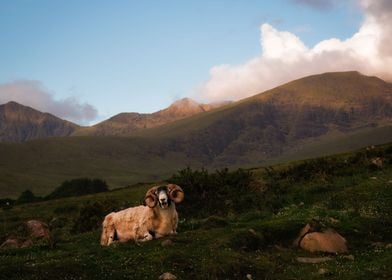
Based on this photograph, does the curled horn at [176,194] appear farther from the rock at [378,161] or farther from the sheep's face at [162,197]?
the rock at [378,161]

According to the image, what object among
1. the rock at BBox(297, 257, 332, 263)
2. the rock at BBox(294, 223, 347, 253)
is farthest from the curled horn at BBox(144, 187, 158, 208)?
the rock at BBox(297, 257, 332, 263)

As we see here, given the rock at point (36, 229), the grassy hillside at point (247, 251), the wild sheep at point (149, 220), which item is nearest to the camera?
the grassy hillside at point (247, 251)

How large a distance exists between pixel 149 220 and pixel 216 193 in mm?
19179

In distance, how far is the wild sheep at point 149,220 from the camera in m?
22.7

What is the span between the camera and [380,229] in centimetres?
2430

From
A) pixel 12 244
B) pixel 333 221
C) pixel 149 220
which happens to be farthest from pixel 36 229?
pixel 333 221

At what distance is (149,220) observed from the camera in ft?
74.7

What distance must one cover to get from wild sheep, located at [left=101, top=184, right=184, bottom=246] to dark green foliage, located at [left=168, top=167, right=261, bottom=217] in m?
12.9

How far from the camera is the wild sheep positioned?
22734mm

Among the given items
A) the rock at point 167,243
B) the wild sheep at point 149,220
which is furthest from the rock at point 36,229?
the rock at point 167,243

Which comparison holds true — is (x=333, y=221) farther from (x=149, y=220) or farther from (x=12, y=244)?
(x=12, y=244)

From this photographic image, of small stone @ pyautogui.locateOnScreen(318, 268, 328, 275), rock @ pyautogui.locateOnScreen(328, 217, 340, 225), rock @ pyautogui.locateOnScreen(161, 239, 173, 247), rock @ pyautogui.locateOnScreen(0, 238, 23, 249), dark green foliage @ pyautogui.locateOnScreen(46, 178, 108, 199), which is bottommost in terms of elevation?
small stone @ pyautogui.locateOnScreen(318, 268, 328, 275)

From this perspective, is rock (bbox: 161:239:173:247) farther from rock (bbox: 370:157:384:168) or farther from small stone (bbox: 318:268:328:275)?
rock (bbox: 370:157:384:168)

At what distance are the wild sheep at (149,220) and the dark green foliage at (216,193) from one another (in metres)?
12.9
